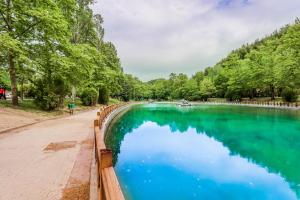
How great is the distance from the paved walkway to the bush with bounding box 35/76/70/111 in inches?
493

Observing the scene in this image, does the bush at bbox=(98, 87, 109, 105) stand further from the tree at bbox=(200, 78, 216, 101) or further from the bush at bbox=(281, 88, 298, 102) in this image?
the tree at bbox=(200, 78, 216, 101)

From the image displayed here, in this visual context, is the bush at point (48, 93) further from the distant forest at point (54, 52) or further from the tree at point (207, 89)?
the tree at point (207, 89)

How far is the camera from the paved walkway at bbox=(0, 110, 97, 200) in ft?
16.0

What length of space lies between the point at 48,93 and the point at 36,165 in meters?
17.6

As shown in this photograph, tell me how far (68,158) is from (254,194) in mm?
5814

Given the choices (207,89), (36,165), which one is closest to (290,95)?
(207,89)

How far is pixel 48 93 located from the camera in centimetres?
2306

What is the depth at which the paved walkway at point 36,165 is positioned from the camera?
4.89 m

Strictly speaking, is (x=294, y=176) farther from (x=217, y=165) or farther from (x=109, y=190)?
(x=109, y=190)

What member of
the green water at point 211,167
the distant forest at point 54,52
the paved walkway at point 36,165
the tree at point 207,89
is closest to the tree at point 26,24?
the distant forest at point 54,52

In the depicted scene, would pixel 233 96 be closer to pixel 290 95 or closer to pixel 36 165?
pixel 290 95

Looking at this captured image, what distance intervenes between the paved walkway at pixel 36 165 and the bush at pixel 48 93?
12.5 meters

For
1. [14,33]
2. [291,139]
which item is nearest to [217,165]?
[291,139]

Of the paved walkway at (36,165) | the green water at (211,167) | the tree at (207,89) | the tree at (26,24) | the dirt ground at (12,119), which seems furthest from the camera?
the tree at (207,89)
